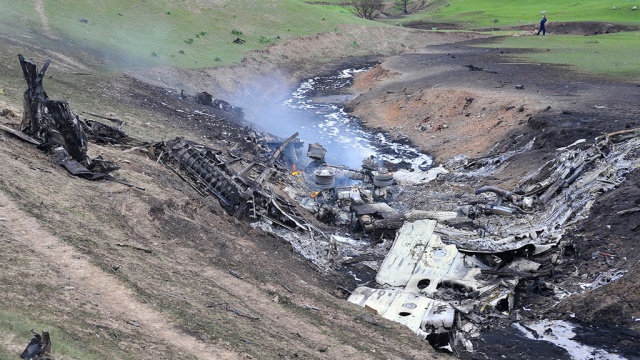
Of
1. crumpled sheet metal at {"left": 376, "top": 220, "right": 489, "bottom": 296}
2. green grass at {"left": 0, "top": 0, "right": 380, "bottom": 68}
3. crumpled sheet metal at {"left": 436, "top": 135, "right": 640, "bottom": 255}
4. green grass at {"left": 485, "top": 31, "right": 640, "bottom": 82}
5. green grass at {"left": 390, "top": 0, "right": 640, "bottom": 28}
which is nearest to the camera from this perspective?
crumpled sheet metal at {"left": 376, "top": 220, "right": 489, "bottom": 296}

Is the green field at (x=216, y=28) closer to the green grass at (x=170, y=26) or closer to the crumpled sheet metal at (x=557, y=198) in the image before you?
the green grass at (x=170, y=26)

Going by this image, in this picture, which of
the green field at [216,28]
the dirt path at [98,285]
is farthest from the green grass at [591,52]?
the dirt path at [98,285]

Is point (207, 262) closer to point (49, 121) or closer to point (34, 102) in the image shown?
point (49, 121)

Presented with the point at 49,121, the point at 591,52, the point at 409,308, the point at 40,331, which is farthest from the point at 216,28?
the point at 40,331

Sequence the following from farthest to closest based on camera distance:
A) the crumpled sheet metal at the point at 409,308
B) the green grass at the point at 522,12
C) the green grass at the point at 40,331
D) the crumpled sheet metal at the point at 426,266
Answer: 1. the green grass at the point at 522,12
2. the crumpled sheet metal at the point at 426,266
3. the crumpled sheet metal at the point at 409,308
4. the green grass at the point at 40,331

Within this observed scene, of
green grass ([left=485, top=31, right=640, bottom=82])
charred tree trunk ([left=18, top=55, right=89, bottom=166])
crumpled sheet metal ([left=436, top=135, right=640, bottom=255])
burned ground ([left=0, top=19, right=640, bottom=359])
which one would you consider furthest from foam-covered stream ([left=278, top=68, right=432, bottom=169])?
charred tree trunk ([left=18, top=55, right=89, bottom=166])

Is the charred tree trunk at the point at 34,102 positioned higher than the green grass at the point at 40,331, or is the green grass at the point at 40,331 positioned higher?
the charred tree trunk at the point at 34,102

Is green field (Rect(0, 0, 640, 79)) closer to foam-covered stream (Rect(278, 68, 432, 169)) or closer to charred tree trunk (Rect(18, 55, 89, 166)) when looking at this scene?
foam-covered stream (Rect(278, 68, 432, 169))

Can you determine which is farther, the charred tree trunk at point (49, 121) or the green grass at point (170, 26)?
the green grass at point (170, 26)
